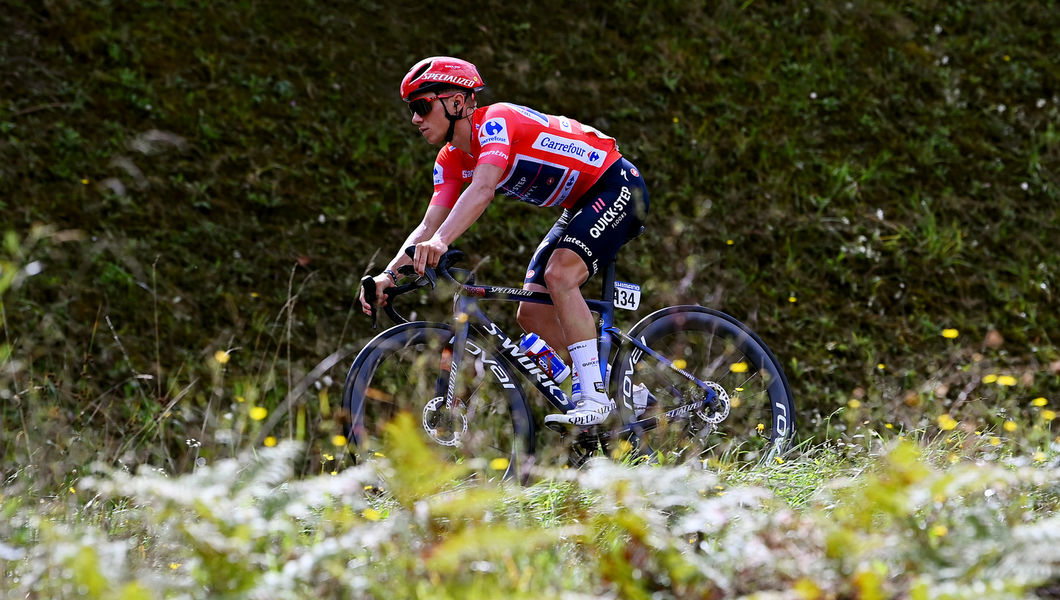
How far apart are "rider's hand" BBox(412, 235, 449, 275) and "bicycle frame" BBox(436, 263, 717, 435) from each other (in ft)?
0.99

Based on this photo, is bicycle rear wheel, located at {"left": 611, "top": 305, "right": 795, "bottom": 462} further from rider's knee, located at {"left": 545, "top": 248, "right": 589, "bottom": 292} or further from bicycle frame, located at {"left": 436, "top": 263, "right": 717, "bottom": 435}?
rider's knee, located at {"left": 545, "top": 248, "right": 589, "bottom": 292}

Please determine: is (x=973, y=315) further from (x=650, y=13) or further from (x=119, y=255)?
(x=119, y=255)

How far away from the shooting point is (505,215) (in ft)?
25.5

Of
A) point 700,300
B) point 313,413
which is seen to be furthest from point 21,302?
point 700,300

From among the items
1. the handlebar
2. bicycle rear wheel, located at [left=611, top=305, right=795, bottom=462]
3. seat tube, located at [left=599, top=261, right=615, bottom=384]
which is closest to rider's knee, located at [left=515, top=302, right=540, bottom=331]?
seat tube, located at [left=599, top=261, right=615, bottom=384]

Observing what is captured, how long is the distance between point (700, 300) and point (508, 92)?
2983 millimetres

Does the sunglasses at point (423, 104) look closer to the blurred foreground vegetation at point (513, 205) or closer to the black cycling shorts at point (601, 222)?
the black cycling shorts at point (601, 222)

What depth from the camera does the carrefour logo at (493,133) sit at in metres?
4.29

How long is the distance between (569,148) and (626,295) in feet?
2.69

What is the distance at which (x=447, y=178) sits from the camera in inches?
186

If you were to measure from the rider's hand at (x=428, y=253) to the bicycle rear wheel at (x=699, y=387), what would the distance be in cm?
120

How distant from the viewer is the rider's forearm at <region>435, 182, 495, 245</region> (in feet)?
13.7

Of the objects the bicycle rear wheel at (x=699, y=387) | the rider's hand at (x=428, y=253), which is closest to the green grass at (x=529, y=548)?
the rider's hand at (x=428, y=253)

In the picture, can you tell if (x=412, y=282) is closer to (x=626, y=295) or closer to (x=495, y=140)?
(x=495, y=140)
